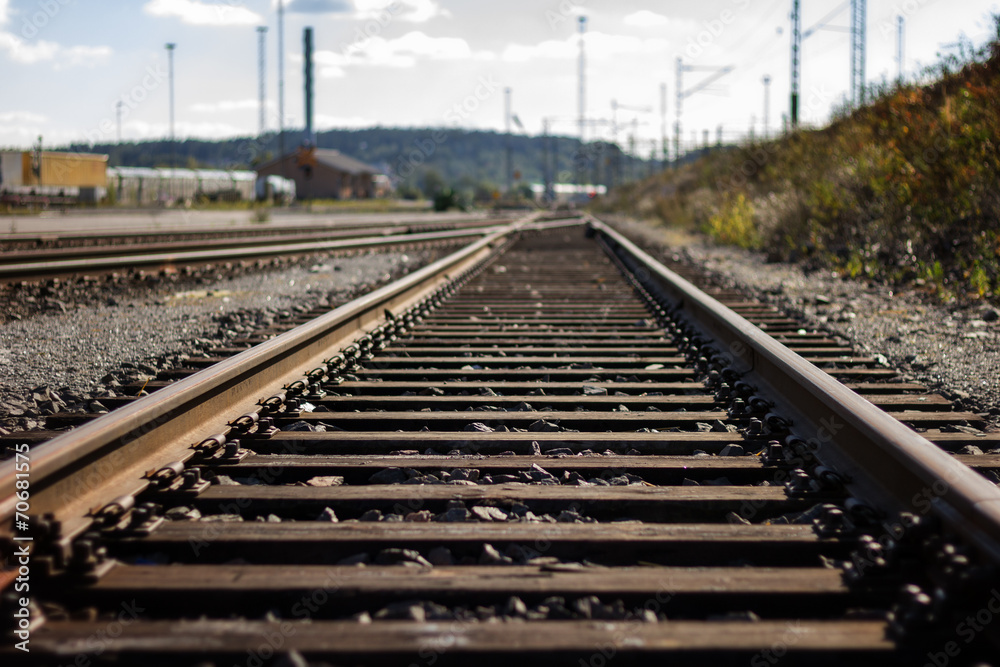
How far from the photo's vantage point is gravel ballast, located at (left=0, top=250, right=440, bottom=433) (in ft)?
13.9

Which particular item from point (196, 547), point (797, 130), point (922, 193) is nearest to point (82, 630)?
point (196, 547)

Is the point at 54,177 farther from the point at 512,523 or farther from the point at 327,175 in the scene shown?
the point at 512,523

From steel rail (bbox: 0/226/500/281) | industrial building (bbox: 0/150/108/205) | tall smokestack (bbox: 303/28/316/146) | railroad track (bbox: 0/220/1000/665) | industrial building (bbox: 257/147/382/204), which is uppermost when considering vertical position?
tall smokestack (bbox: 303/28/316/146)

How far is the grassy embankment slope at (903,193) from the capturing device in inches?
332

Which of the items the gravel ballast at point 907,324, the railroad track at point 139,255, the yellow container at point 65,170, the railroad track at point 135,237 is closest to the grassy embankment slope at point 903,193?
the gravel ballast at point 907,324

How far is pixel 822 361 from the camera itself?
14.8 ft

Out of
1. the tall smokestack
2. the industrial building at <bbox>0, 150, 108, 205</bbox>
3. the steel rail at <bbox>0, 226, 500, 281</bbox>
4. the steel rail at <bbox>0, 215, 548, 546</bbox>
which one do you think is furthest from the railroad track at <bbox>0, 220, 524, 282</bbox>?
the tall smokestack

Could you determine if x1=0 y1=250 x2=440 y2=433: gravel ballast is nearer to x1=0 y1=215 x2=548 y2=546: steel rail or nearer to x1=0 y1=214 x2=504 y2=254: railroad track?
x1=0 y1=215 x2=548 y2=546: steel rail

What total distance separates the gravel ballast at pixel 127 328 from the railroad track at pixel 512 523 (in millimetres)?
1225

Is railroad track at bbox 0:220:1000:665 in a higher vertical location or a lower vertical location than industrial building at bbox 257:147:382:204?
lower

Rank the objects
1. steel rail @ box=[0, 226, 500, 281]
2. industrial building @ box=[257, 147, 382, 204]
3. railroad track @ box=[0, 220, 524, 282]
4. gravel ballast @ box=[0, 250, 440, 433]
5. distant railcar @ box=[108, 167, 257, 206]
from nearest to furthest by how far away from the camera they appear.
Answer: gravel ballast @ box=[0, 250, 440, 433] < steel rail @ box=[0, 226, 500, 281] < railroad track @ box=[0, 220, 524, 282] < distant railcar @ box=[108, 167, 257, 206] < industrial building @ box=[257, 147, 382, 204]

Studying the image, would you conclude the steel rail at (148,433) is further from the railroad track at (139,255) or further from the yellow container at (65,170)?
the yellow container at (65,170)

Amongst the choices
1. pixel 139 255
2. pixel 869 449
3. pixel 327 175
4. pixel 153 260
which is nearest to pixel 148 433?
pixel 869 449

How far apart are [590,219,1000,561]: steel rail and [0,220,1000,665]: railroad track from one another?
1cm
